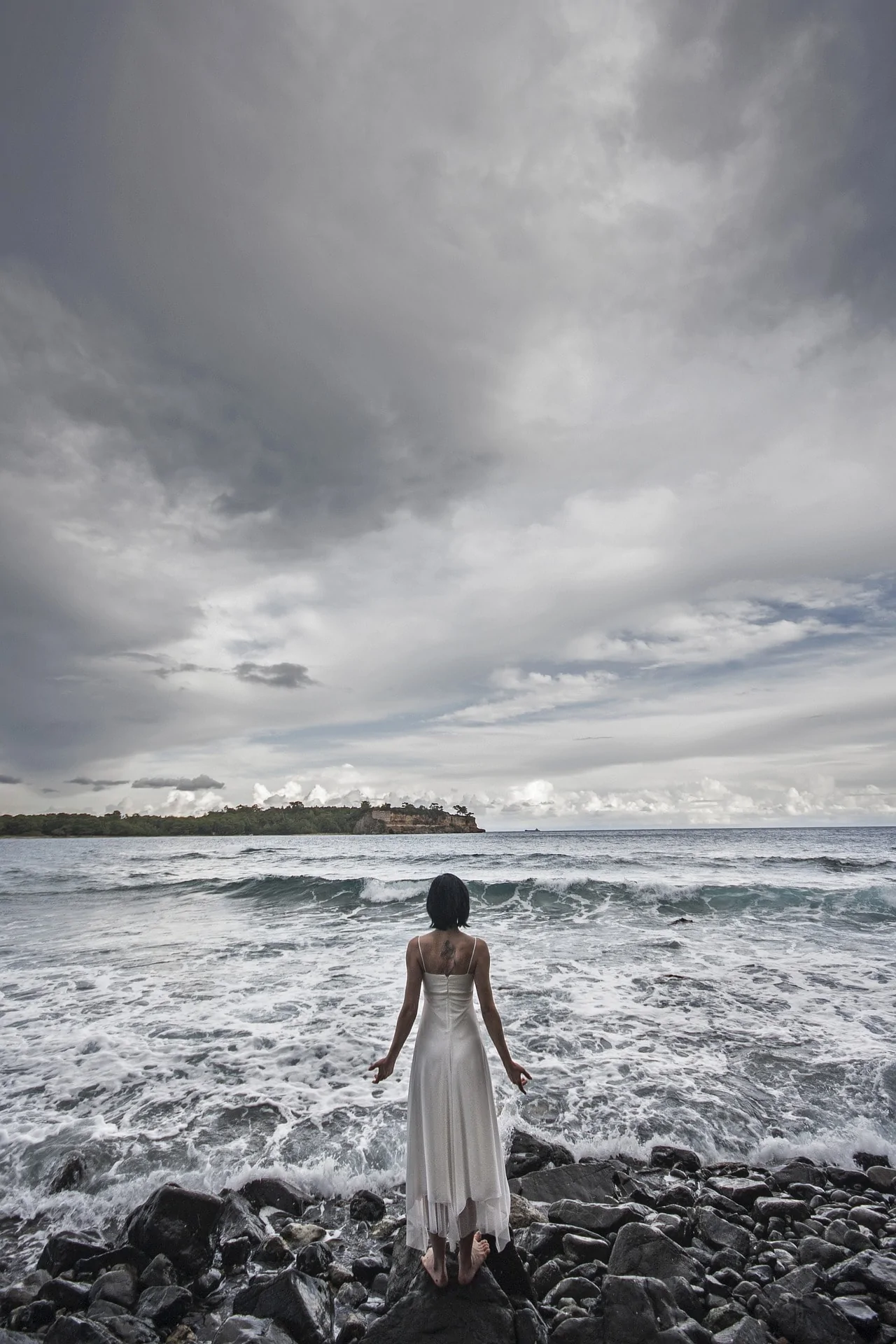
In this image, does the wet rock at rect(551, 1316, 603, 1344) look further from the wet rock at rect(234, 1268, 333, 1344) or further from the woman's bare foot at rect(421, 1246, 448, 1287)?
the wet rock at rect(234, 1268, 333, 1344)

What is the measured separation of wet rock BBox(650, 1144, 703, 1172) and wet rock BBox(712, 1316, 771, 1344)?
2169mm

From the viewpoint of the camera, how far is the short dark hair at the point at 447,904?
3938 mm

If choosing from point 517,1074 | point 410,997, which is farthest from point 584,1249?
point 410,997

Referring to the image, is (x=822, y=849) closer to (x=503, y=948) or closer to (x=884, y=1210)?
(x=503, y=948)

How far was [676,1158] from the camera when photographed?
19.6 feet

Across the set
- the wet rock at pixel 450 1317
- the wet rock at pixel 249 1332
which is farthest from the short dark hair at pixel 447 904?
the wet rock at pixel 249 1332

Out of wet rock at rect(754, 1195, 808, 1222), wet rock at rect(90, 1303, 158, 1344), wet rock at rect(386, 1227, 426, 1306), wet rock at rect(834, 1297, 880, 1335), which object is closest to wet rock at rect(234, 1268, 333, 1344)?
wet rock at rect(386, 1227, 426, 1306)

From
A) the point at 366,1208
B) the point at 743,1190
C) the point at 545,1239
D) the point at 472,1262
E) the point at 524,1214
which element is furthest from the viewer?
the point at 743,1190

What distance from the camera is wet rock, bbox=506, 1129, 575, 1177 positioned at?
580 centimetres

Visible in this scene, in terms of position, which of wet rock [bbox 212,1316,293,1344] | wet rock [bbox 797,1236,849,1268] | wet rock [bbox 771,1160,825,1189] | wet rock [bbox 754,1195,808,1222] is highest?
wet rock [bbox 212,1316,293,1344]

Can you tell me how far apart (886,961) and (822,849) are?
51413 millimetres

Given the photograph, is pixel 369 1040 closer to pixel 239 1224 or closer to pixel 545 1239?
pixel 239 1224

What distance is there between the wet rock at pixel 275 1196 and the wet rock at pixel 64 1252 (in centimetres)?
114

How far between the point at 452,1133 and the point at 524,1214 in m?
1.93
